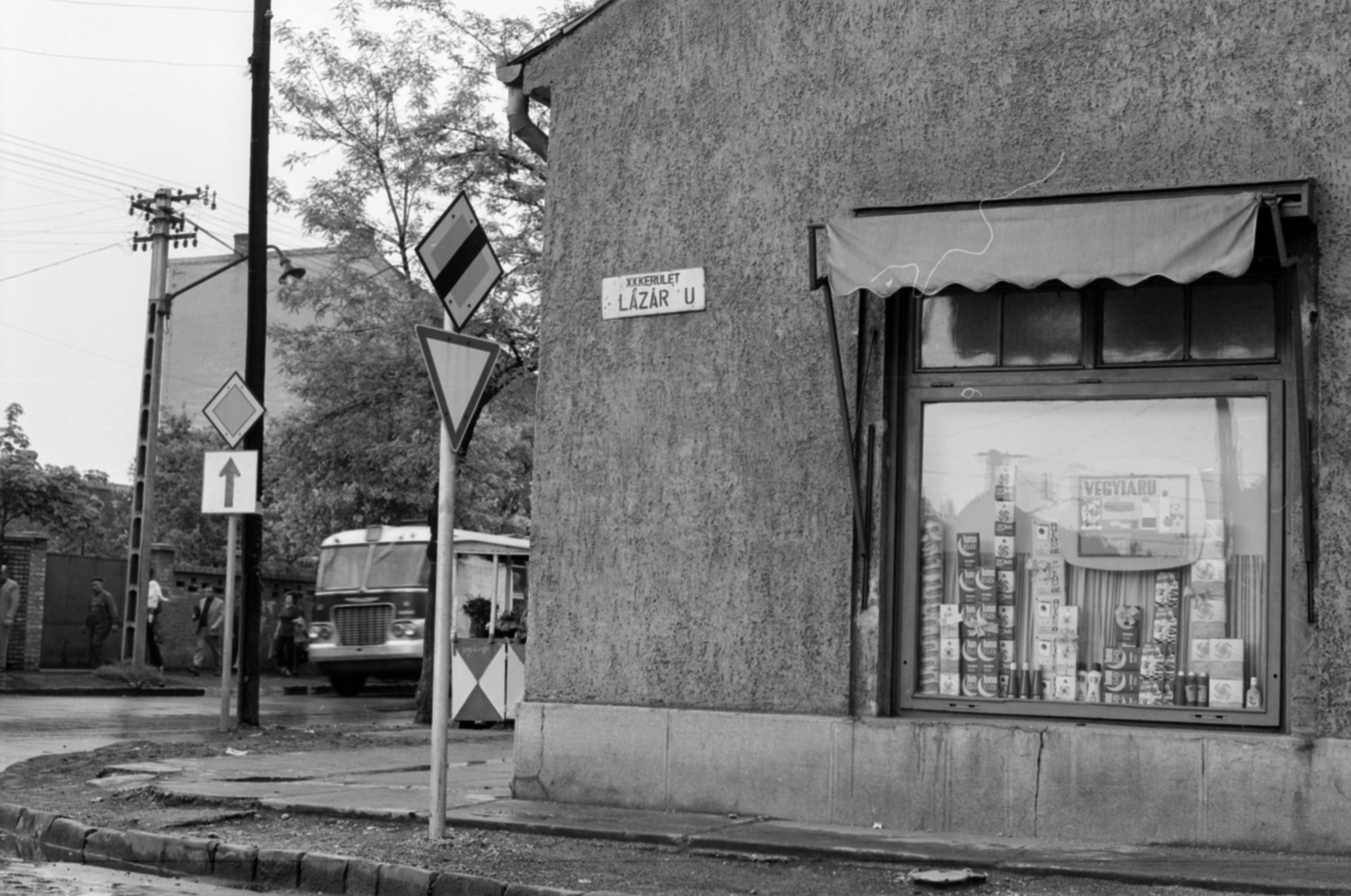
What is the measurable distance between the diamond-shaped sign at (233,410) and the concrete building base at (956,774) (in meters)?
6.96

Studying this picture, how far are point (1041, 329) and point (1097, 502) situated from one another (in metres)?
1.05

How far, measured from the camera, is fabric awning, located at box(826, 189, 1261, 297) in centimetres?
807

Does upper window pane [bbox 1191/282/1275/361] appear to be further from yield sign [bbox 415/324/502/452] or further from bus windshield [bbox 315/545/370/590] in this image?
bus windshield [bbox 315/545/370/590]

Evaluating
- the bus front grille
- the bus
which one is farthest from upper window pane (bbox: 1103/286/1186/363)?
the bus front grille

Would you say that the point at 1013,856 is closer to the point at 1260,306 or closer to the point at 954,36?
the point at 1260,306

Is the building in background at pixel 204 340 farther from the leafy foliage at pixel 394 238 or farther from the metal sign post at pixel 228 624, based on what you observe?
the metal sign post at pixel 228 624

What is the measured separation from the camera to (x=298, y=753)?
1401 centimetres

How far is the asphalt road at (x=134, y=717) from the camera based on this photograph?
15.3 metres

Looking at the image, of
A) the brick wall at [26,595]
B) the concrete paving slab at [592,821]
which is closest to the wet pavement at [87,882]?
the concrete paving slab at [592,821]

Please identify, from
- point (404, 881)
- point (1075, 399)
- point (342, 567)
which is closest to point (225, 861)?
point (404, 881)

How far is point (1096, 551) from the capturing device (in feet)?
29.6

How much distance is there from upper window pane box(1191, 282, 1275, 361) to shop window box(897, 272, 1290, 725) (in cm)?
1

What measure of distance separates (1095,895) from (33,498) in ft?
104

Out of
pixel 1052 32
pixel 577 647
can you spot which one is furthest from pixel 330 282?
pixel 1052 32
